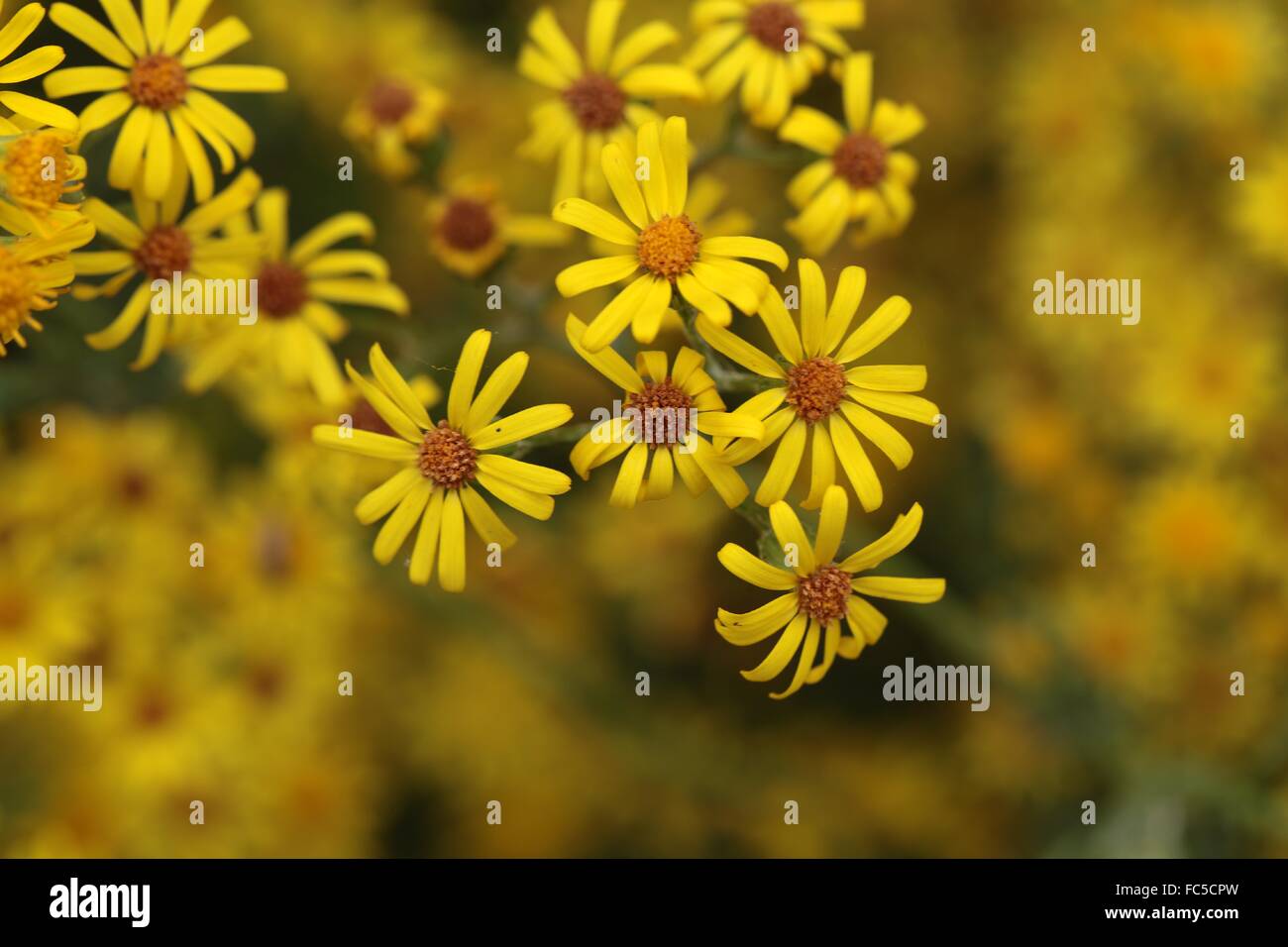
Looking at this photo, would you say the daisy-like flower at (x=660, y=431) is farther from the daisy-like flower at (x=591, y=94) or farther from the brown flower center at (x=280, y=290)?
the brown flower center at (x=280, y=290)

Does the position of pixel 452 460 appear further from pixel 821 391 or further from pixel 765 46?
pixel 765 46

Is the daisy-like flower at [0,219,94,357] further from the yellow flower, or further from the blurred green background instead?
the blurred green background

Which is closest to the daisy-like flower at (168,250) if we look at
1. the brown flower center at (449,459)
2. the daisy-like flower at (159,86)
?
the daisy-like flower at (159,86)

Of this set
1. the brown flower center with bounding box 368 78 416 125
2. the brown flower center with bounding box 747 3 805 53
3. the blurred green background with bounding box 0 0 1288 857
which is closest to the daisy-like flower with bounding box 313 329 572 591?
the brown flower center with bounding box 368 78 416 125
